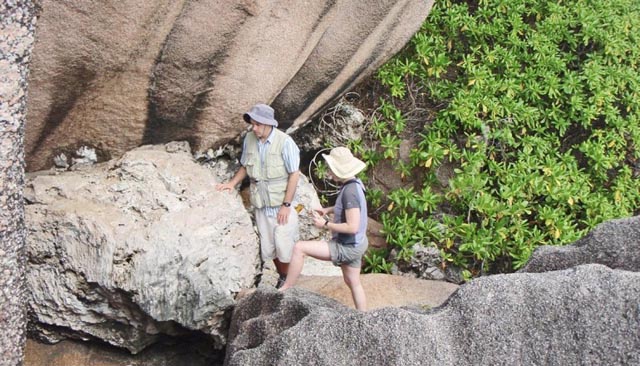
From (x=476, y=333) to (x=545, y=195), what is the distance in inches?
133

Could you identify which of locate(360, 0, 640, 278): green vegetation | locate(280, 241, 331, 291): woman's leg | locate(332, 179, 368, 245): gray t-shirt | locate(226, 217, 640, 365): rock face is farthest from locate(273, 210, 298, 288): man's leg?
locate(226, 217, 640, 365): rock face

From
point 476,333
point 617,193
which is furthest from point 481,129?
point 476,333

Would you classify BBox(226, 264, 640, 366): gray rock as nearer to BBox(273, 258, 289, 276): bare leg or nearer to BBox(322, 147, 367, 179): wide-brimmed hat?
BBox(322, 147, 367, 179): wide-brimmed hat

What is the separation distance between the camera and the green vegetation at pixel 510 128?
19.1ft

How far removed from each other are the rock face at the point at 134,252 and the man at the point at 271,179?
0.13 m

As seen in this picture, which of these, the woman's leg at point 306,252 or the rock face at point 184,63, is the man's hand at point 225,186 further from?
the woman's leg at point 306,252

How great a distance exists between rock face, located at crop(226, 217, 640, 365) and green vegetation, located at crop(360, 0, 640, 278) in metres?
2.75

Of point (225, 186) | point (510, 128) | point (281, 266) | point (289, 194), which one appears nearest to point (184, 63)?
point (225, 186)

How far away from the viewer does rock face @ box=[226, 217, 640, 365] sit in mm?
2684

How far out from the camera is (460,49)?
6742 millimetres

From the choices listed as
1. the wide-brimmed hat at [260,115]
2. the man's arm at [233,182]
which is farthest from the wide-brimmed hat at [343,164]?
the man's arm at [233,182]

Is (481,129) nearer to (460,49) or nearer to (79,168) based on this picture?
(460,49)

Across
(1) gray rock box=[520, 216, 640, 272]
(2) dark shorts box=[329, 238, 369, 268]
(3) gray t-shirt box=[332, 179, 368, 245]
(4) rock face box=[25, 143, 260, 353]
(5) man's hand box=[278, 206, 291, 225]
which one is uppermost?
(1) gray rock box=[520, 216, 640, 272]

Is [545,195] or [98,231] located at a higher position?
[545,195]
